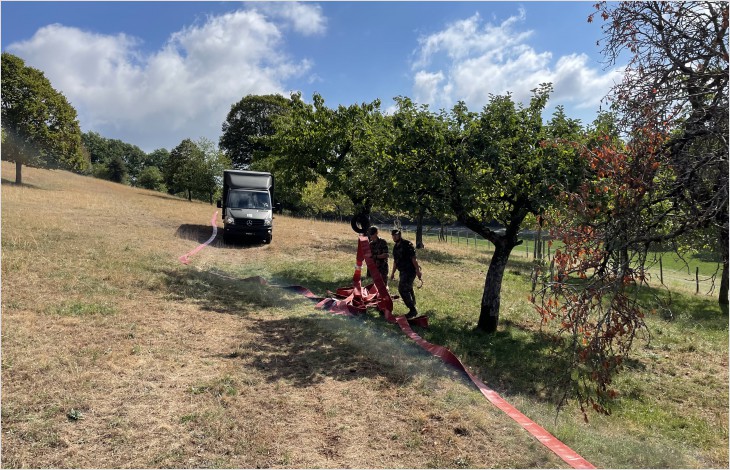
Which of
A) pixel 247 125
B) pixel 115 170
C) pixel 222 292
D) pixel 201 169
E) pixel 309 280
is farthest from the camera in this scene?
pixel 115 170

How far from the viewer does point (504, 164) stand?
909 cm

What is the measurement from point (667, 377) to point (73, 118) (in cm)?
4275

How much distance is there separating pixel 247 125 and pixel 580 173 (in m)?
55.2

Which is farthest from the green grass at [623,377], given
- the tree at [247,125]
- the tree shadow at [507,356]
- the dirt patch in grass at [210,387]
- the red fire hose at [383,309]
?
the tree at [247,125]

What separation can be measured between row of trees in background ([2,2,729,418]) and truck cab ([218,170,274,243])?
53.7 inches

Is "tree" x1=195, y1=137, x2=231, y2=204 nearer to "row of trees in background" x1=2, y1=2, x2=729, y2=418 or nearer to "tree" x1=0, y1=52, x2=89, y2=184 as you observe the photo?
"tree" x1=0, y1=52, x2=89, y2=184

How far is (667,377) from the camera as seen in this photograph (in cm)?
862

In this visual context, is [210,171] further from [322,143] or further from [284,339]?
[284,339]

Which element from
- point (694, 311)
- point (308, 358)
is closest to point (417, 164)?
point (308, 358)

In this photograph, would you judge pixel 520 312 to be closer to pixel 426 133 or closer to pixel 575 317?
pixel 426 133

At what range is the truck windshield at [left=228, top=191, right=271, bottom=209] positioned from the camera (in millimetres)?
20172

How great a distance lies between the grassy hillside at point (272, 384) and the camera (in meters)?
4.30

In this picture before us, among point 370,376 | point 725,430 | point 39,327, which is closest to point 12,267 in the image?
point 39,327

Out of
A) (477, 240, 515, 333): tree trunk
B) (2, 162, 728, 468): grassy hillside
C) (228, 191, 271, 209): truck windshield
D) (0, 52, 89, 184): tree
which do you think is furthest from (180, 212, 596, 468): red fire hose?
(0, 52, 89, 184): tree
